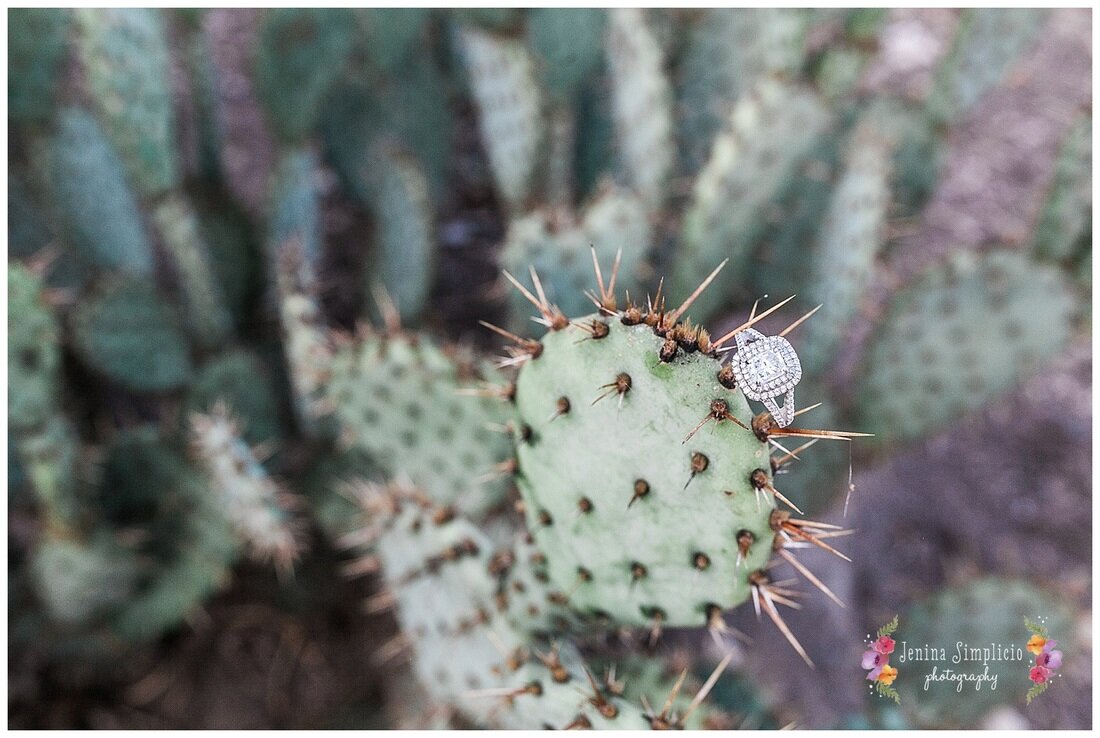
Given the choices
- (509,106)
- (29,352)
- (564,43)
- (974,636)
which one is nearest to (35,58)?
(29,352)

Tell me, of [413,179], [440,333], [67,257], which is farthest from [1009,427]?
[67,257]

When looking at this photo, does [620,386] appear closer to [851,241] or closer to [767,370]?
[767,370]

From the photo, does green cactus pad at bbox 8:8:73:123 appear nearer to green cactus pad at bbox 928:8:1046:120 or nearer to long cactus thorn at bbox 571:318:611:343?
long cactus thorn at bbox 571:318:611:343

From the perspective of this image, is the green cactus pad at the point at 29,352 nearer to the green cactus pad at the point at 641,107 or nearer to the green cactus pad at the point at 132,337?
the green cactus pad at the point at 132,337

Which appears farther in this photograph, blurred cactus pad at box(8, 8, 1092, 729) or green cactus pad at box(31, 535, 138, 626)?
green cactus pad at box(31, 535, 138, 626)

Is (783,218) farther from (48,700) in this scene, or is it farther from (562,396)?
(48,700)

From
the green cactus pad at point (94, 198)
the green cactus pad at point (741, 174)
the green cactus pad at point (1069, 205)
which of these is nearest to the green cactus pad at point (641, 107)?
the green cactus pad at point (741, 174)

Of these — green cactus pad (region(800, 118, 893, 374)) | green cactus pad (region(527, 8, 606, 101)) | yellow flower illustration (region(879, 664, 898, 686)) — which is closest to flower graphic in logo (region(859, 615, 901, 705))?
yellow flower illustration (region(879, 664, 898, 686))
